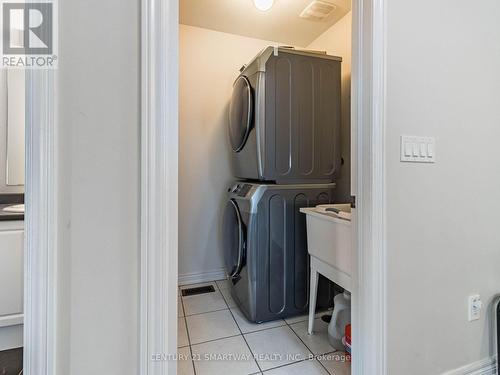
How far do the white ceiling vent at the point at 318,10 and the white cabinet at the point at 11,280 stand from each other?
7.69 ft

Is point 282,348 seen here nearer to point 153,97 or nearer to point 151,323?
point 151,323

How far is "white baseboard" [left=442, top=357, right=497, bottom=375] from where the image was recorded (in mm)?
1176

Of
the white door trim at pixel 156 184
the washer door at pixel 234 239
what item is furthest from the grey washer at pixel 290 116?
the white door trim at pixel 156 184

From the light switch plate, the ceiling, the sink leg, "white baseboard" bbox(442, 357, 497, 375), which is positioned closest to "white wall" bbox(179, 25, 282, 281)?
the ceiling

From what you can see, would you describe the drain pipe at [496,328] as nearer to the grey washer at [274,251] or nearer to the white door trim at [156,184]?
the grey washer at [274,251]

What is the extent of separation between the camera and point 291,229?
179cm

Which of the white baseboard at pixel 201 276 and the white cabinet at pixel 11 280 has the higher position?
the white cabinet at pixel 11 280

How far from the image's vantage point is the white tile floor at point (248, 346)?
1346mm

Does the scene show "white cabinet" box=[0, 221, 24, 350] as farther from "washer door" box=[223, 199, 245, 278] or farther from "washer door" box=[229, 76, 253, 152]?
"washer door" box=[229, 76, 253, 152]

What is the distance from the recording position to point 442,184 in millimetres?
1150

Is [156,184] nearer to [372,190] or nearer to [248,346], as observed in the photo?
[372,190]

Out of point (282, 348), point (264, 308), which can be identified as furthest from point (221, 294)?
point (282, 348)

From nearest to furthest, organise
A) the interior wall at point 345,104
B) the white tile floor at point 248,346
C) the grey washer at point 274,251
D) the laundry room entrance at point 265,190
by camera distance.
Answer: the white tile floor at point 248,346 < the laundry room entrance at point 265,190 < the grey washer at point 274,251 < the interior wall at point 345,104

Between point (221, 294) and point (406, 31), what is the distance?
2.20m
